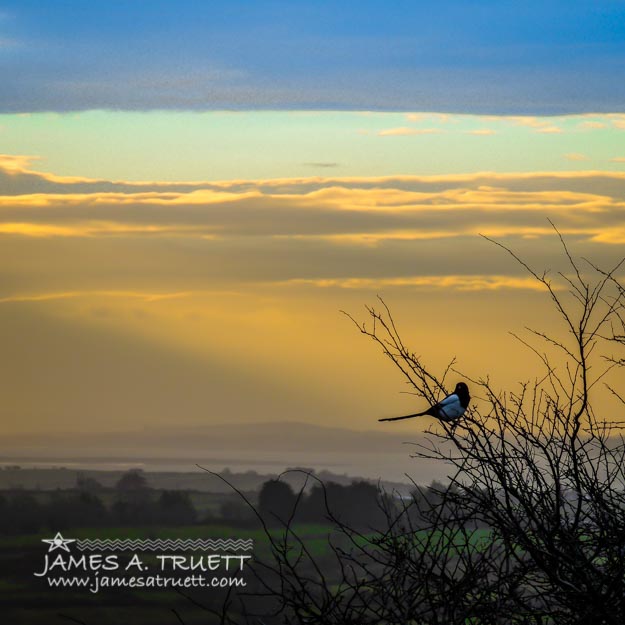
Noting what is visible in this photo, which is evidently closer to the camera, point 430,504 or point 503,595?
point 503,595

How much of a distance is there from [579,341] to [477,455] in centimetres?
139

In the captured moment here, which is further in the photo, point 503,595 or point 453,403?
point 453,403

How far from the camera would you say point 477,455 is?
9102 mm

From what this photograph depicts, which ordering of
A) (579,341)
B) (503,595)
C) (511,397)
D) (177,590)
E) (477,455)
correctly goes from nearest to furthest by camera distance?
(177,590)
(503,595)
(477,455)
(579,341)
(511,397)

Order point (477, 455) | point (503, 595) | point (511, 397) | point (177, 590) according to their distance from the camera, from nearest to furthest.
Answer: point (177, 590) < point (503, 595) < point (477, 455) < point (511, 397)

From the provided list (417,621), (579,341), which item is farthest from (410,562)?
(579,341)

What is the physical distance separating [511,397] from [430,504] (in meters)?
1.41

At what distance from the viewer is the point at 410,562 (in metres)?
8.91

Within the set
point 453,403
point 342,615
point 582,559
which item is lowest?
point 342,615

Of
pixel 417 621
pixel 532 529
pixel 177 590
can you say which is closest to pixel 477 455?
pixel 532 529

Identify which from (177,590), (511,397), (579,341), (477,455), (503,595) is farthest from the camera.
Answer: (511,397)

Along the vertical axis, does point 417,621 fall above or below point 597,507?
below

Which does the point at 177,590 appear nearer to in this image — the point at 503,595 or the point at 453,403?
the point at 503,595

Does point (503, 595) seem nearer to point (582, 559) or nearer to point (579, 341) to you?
point (582, 559)
